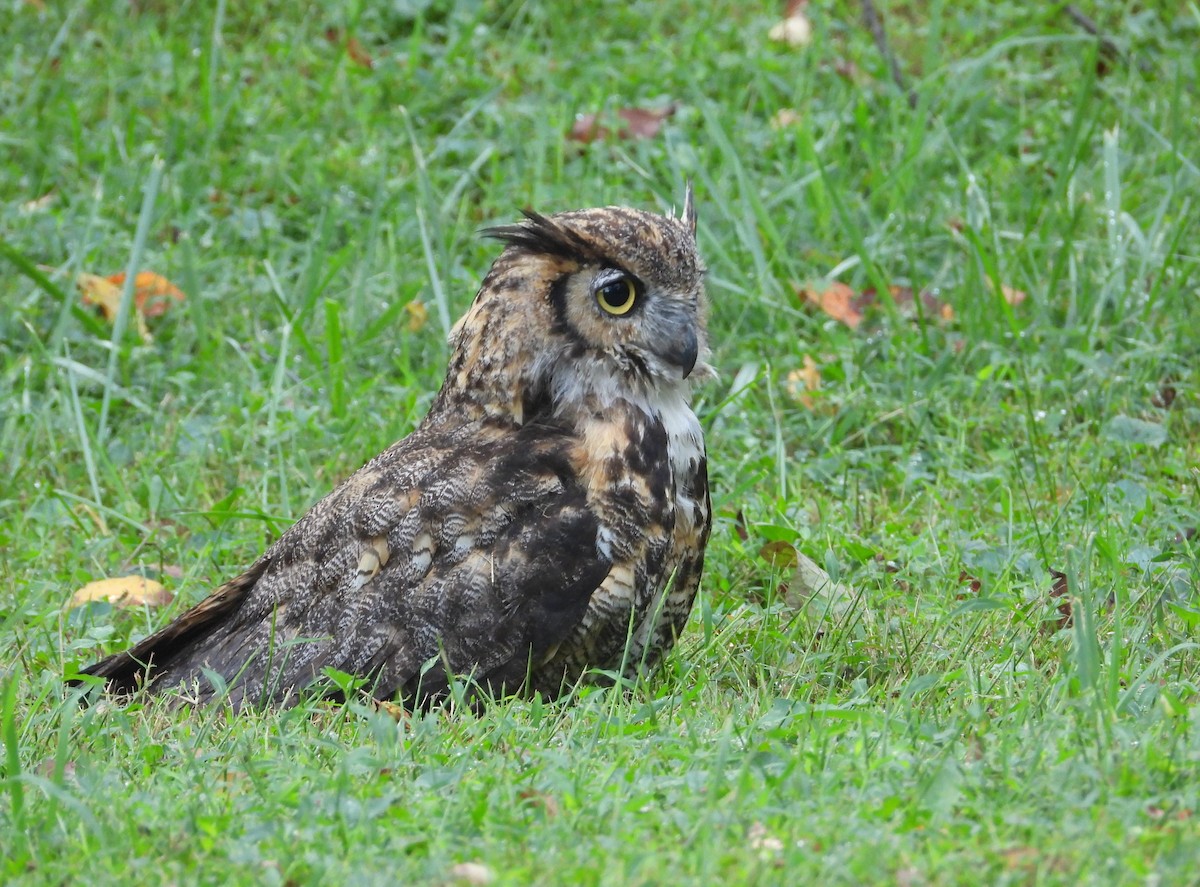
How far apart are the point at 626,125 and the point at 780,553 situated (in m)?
3.14

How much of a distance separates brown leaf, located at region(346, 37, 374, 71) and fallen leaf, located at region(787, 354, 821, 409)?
10.0 feet

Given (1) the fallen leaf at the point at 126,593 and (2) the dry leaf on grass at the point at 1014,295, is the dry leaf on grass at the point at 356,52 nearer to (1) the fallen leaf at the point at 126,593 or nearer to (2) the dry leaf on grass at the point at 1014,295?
(2) the dry leaf on grass at the point at 1014,295

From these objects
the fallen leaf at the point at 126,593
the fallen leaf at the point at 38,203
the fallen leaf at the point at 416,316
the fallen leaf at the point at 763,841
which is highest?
the fallen leaf at the point at 38,203

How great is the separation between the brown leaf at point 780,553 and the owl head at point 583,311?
798 mm

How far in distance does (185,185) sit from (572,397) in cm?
357

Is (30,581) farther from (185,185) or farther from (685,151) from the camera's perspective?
(685,151)

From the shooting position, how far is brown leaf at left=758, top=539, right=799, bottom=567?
4379 millimetres

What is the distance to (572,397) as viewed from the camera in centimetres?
372

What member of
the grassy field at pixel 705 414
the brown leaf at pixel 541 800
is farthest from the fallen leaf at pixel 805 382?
the brown leaf at pixel 541 800

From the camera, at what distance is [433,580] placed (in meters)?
3.57

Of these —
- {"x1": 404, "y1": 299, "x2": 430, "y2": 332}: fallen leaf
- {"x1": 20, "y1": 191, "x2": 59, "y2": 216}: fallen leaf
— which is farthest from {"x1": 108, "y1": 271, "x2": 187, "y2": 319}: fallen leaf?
{"x1": 404, "y1": 299, "x2": 430, "y2": 332}: fallen leaf

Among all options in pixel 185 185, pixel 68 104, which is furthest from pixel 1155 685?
pixel 68 104

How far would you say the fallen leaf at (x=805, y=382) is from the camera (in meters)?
5.46

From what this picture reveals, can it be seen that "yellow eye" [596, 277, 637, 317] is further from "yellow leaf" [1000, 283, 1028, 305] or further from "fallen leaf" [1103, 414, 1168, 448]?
"yellow leaf" [1000, 283, 1028, 305]
